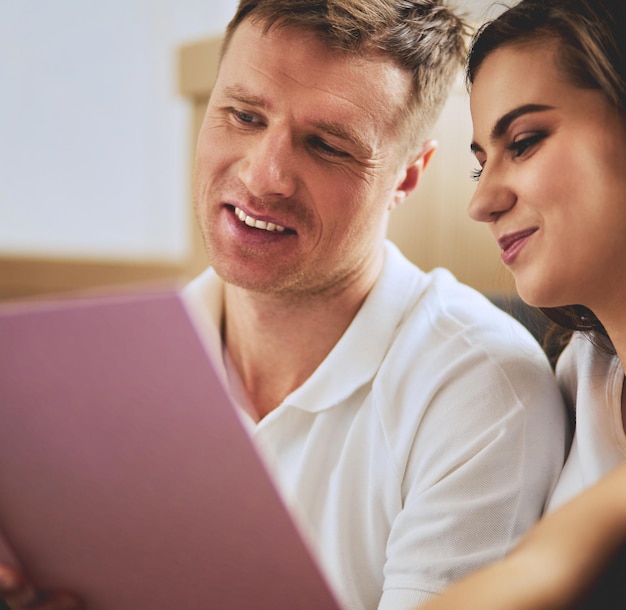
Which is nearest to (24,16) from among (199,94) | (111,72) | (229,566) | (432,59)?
(111,72)

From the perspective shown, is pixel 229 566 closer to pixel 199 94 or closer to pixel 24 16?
pixel 199 94

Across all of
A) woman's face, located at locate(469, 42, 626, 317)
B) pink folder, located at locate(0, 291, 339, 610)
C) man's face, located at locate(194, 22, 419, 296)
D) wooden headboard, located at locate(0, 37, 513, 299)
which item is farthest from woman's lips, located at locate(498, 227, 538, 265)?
wooden headboard, located at locate(0, 37, 513, 299)

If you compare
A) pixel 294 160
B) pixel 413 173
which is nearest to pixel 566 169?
pixel 294 160

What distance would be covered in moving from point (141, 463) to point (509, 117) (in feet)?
1.95

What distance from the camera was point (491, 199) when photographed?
3.23ft

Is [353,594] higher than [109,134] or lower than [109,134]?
lower

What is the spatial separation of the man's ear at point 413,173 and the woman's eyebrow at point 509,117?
1.30ft

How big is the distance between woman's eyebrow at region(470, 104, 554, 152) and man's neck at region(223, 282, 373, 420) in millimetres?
407

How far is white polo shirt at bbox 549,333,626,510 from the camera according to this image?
0.94m

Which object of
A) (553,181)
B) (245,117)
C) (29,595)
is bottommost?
(29,595)

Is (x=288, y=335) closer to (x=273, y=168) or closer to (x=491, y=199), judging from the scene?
(x=273, y=168)

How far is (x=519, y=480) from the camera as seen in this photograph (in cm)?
100

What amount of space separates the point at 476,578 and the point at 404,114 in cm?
93

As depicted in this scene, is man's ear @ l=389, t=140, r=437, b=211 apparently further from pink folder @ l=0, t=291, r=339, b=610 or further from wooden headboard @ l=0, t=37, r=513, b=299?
pink folder @ l=0, t=291, r=339, b=610
